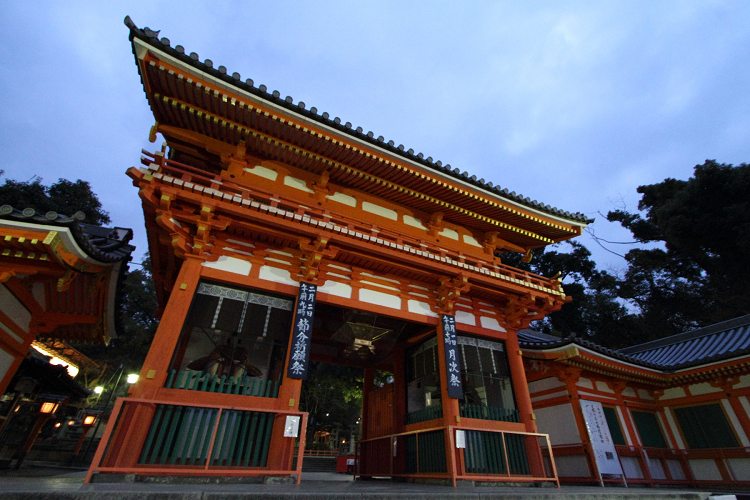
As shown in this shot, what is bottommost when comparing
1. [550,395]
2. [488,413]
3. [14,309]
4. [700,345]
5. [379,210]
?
[488,413]

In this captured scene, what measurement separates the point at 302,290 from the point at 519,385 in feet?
19.3

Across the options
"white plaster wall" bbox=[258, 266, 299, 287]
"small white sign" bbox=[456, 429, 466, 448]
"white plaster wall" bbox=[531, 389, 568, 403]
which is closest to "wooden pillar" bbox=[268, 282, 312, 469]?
"white plaster wall" bbox=[258, 266, 299, 287]

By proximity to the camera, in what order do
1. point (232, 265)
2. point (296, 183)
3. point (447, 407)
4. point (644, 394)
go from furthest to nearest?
point (644, 394) < point (296, 183) < point (447, 407) < point (232, 265)

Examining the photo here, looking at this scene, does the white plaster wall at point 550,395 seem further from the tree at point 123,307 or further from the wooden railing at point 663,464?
the tree at point 123,307

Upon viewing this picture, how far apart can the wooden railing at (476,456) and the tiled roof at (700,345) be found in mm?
7029

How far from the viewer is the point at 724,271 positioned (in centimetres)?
2198

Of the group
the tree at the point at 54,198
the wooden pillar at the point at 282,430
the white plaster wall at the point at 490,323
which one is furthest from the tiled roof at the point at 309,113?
the tree at the point at 54,198

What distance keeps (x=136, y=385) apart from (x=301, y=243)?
147 inches

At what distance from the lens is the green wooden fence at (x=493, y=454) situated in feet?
23.7

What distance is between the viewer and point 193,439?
5805 mm

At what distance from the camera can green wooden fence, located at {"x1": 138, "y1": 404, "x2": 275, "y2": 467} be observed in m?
5.49

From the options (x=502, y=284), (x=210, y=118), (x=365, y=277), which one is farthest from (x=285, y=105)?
(x=502, y=284)

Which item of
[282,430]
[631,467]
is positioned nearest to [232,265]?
[282,430]

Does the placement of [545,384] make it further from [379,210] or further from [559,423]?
[379,210]
